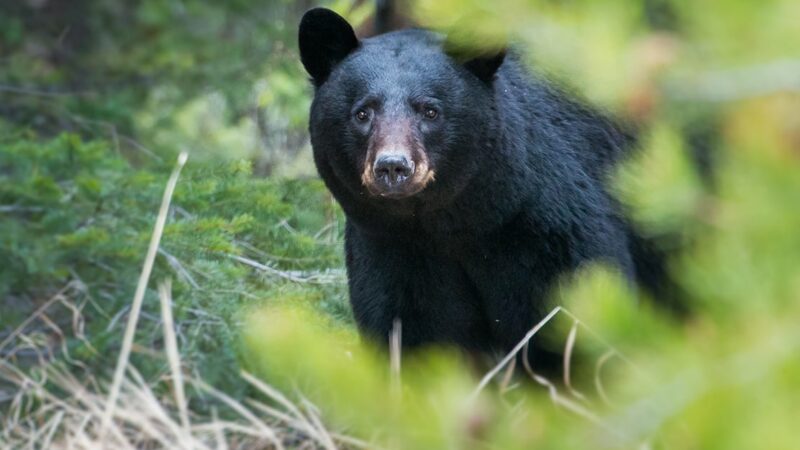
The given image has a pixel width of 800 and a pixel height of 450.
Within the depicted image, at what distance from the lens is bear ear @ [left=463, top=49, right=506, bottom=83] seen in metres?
4.74

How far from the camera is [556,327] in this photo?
4492 mm

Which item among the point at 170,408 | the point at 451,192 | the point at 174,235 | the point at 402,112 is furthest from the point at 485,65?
the point at 170,408

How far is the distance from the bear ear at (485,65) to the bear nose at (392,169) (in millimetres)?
554

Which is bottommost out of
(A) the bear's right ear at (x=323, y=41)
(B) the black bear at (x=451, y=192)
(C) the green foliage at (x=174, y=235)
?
(C) the green foliage at (x=174, y=235)

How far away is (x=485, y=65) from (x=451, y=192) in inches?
19.1

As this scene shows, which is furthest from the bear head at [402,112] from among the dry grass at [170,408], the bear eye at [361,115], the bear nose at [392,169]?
the dry grass at [170,408]

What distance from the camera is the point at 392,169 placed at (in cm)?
439

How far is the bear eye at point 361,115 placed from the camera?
15.6 feet

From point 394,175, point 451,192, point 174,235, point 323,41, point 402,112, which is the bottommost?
point 174,235

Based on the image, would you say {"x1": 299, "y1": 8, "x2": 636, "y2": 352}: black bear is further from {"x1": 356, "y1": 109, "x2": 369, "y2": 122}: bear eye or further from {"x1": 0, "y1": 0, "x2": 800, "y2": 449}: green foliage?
{"x1": 0, "y1": 0, "x2": 800, "y2": 449}: green foliage

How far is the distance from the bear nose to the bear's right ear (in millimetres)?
760

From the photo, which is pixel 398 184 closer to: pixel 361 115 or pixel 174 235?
pixel 361 115

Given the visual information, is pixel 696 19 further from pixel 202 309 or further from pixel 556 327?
pixel 202 309

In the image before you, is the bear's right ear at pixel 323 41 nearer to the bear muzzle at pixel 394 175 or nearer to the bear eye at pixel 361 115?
the bear eye at pixel 361 115
